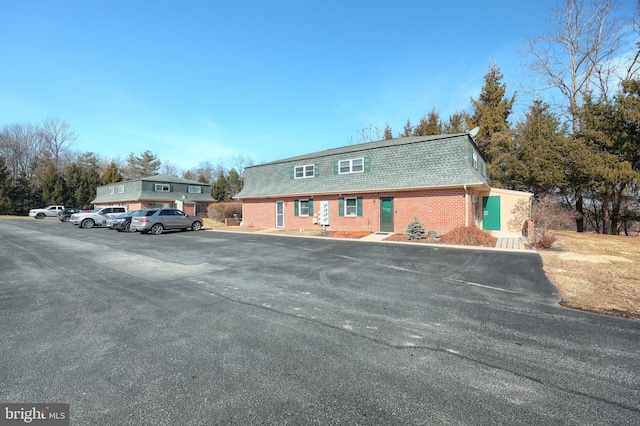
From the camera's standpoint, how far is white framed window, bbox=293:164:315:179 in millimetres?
20502

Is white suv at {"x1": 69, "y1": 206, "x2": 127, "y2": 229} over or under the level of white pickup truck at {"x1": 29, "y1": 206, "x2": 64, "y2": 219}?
under

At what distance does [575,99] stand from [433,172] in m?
18.5

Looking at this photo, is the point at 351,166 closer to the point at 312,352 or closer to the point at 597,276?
the point at 597,276

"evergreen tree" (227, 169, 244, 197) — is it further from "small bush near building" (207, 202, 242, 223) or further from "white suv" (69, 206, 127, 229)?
"white suv" (69, 206, 127, 229)

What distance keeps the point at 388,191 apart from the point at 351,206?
2.68m

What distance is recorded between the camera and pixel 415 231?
14.6 metres

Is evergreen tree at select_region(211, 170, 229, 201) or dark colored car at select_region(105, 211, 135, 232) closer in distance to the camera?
dark colored car at select_region(105, 211, 135, 232)

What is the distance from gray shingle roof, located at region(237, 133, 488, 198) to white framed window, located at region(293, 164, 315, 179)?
0.24 metres

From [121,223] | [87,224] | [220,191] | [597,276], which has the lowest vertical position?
[597,276]

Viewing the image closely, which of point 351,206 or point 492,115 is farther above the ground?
point 492,115

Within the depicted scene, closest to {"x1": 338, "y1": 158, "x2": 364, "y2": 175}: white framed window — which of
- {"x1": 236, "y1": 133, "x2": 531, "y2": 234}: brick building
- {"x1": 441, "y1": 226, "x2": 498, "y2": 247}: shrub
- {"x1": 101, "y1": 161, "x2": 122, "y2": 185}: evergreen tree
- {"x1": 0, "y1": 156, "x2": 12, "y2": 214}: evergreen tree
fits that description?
{"x1": 236, "y1": 133, "x2": 531, "y2": 234}: brick building

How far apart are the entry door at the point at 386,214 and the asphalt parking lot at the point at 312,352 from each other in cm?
1024

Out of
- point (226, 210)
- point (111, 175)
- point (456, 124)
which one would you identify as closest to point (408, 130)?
point (456, 124)

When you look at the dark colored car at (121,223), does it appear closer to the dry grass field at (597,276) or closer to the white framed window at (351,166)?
the white framed window at (351,166)
